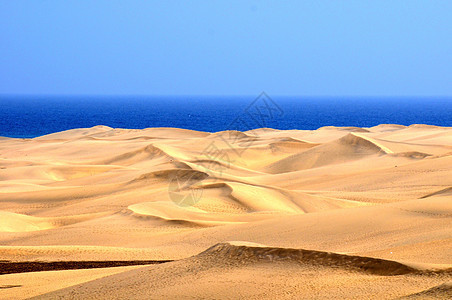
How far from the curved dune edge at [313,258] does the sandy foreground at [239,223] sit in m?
0.02

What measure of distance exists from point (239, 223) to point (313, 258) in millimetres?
4960

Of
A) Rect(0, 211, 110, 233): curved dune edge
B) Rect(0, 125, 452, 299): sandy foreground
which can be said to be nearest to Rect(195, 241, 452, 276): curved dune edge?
Rect(0, 125, 452, 299): sandy foreground

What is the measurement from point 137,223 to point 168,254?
297 cm

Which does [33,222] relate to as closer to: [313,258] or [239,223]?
[239,223]

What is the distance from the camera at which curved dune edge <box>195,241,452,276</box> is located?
18.5 ft

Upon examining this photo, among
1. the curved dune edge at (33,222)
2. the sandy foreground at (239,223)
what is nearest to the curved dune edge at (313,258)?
the sandy foreground at (239,223)

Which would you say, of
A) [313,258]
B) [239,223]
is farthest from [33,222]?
[313,258]

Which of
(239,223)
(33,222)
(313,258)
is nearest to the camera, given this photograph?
(313,258)

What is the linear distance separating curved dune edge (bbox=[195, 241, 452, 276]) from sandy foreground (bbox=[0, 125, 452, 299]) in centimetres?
2

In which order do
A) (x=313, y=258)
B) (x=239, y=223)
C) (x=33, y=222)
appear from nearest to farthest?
(x=313, y=258), (x=239, y=223), (x=33, y=222)

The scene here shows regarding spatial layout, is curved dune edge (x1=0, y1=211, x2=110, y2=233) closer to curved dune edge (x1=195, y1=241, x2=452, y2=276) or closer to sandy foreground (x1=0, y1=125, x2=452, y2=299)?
sandy foreground (x1=0, y1=125, x2=452, y2=299)

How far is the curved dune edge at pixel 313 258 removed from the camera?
18.5 feet

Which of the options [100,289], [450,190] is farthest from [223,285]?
[450,190]

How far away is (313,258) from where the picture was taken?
6.23 m
